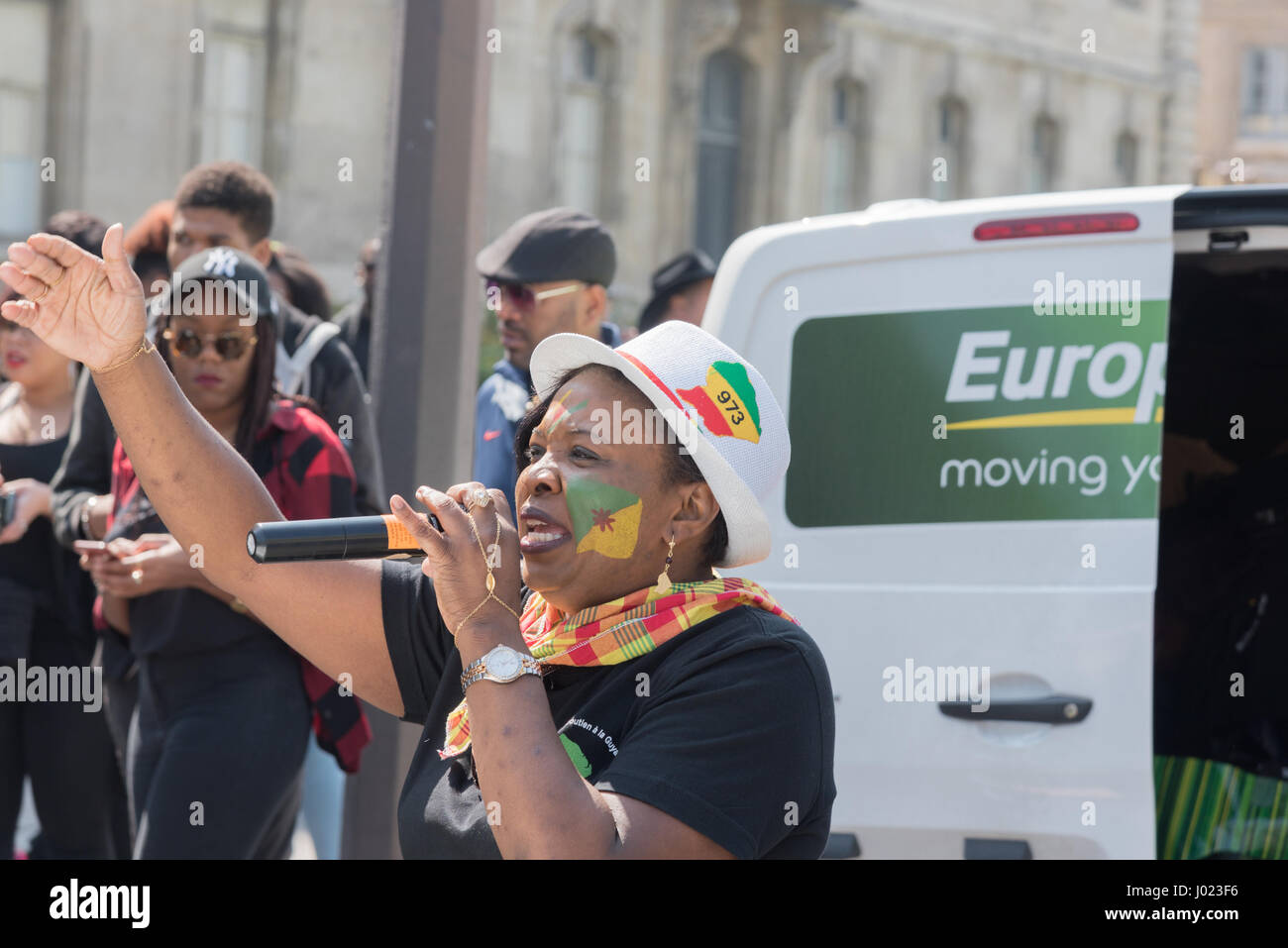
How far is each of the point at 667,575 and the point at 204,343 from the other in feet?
5.95

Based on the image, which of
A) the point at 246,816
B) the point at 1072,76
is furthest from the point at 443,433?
the point at 1072,76

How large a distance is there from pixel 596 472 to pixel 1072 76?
85.9 ft

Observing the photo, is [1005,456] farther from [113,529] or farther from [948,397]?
[113,529]

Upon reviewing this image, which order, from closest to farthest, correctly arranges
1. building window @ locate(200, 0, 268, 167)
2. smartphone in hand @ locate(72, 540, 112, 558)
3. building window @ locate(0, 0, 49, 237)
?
smartphone in hand @ locate(72, 540, 112, 558) < building window @ locate(0, 0, 49, 237) < building window @ locate(200, 0, 268, 167)

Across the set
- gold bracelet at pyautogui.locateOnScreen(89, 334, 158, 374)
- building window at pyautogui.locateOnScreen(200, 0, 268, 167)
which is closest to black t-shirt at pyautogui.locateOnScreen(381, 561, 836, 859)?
gold bracelet at pyautogui.locateOnScreen(89, 334, 158, 374)

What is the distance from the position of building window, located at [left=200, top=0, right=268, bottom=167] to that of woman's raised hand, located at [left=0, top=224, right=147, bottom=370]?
14445 millimetres

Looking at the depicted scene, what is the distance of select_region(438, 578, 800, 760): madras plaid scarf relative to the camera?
2324mm

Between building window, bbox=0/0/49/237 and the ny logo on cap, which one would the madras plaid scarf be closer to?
the ny logo on cap

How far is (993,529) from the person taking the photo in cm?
377

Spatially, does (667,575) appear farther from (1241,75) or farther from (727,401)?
(1241,75)

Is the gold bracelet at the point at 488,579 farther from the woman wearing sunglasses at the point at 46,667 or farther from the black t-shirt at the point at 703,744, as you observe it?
A: the woman wearing sunglasses at the point at 46,667

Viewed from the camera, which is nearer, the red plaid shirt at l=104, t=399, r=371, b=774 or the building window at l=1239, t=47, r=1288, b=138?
the red plaid shirt at l=104, t=399, r=371, b=774
